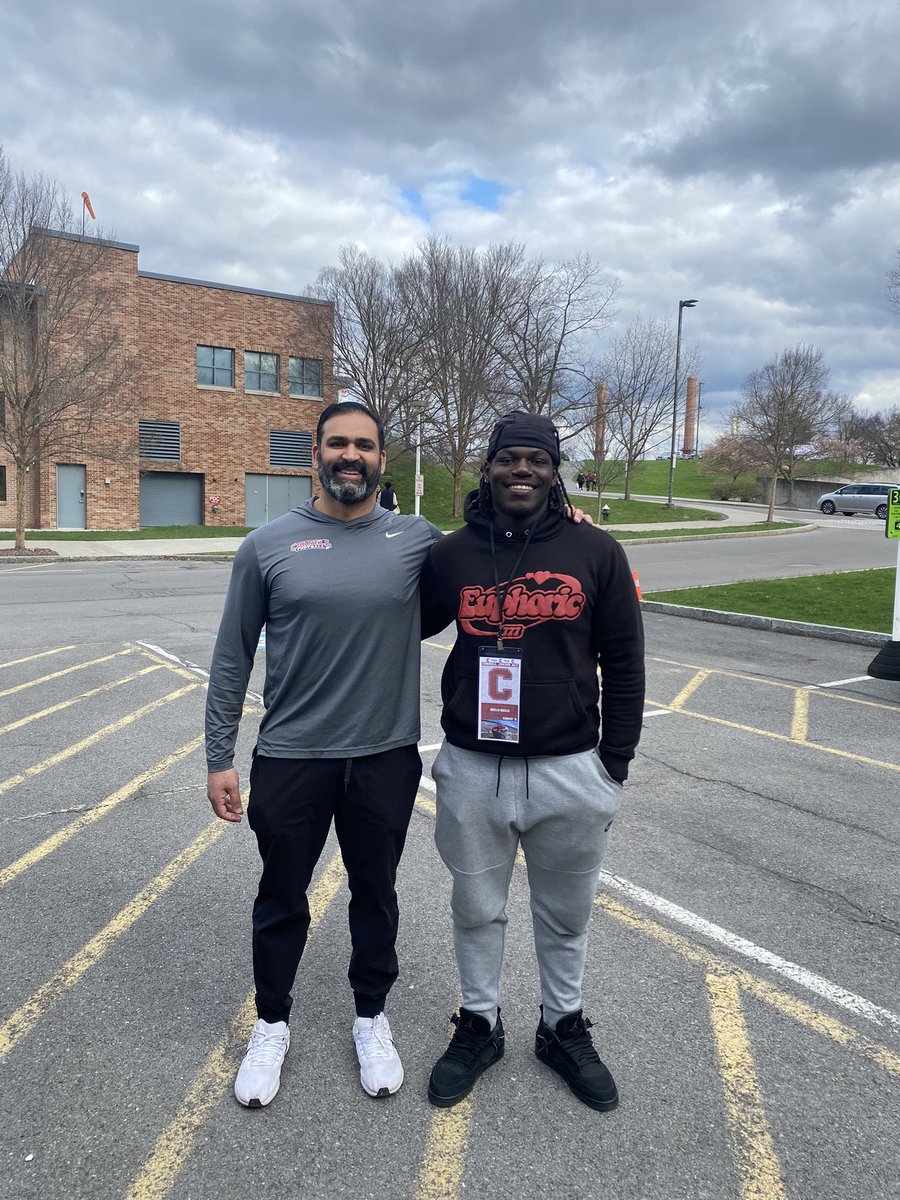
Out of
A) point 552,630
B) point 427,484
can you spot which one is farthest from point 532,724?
point 427,484

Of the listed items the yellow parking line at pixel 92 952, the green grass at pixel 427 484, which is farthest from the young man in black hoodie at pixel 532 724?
the green grass at pixel 427 484

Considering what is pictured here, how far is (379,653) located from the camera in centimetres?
261

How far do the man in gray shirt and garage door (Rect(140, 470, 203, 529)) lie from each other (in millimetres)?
32474

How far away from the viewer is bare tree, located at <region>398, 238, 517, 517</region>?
31.2m

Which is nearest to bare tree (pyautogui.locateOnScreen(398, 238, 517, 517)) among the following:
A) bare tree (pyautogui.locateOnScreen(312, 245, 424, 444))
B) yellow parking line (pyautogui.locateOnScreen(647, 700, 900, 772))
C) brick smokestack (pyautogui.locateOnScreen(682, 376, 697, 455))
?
bare tree (pyautogui.locateOnScreen(312, 245, 424, 444))

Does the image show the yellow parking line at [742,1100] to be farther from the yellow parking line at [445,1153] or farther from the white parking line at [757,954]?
the yellow parking line at [445,1153]

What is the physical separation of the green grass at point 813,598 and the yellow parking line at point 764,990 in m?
8.63

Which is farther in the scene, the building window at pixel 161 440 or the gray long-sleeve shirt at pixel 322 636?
the building window at pixel 161 440

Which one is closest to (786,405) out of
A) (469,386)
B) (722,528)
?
(722,528)

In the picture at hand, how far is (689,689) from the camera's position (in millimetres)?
8172

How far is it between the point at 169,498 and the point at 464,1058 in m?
34.0

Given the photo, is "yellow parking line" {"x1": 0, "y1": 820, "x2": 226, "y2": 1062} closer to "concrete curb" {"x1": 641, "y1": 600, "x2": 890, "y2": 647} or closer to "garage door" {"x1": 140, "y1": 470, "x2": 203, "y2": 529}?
"concrete curb" {"x1": 641, "y1": 600, "x2": 890, "y2": 647}

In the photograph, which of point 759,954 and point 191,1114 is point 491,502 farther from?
point 759,954

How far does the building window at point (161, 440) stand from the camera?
32.9m
